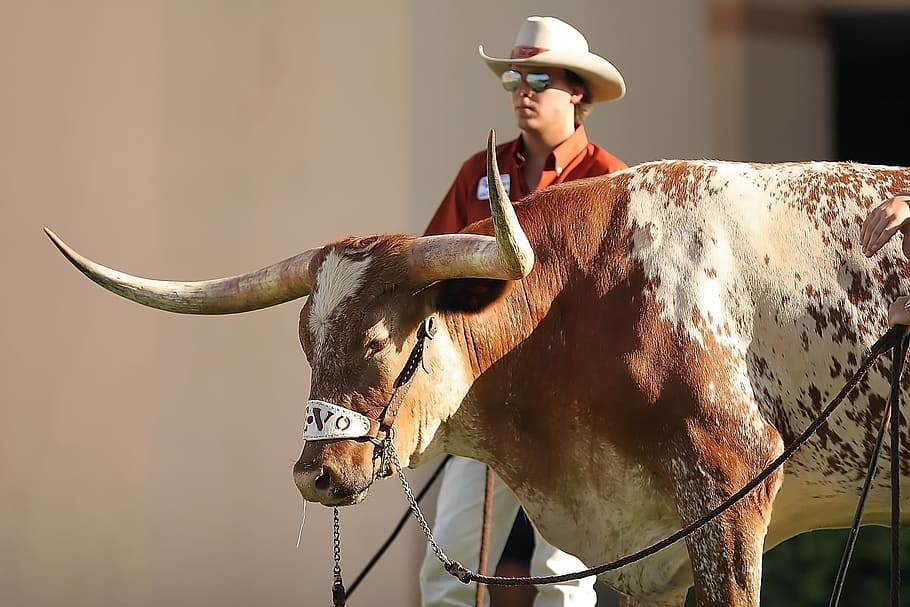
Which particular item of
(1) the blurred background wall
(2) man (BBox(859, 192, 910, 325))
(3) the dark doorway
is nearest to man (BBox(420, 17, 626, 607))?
(2) man (BBox(859, 192, 910, 325))

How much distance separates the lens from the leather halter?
3.17 meters

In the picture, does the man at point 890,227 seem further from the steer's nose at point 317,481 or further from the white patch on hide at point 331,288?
the steer's nose at point 317,481

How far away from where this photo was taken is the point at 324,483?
3.17 meters

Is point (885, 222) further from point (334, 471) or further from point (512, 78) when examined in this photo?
point (512, 78)

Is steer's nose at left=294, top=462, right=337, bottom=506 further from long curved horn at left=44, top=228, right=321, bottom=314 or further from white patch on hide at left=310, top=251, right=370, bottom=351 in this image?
long curved horn at left=44, top=228, right=321, bottom=314

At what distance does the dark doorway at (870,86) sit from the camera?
638cm

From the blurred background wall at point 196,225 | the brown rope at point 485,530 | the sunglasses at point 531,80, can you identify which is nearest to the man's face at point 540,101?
the sunglasses at point 531,80

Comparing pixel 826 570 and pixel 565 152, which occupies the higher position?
pixel 565 152

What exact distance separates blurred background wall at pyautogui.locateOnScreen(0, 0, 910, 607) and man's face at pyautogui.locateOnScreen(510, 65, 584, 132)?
5.90ft

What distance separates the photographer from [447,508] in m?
4.34

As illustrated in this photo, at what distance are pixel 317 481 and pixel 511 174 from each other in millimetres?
1419

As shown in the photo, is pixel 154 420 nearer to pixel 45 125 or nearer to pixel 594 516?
pixel 45 125

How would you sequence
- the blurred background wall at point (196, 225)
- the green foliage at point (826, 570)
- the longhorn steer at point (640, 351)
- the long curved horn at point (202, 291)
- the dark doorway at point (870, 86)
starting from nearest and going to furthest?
the longhorn steer at point (640, 351)
the long curved horn at point (202, 291)
the green foliage at point (826, 570)
the blurred background wall at point (196, 225)
the dark doorway at point (870, 86)

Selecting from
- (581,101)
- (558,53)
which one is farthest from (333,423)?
(581,101)
